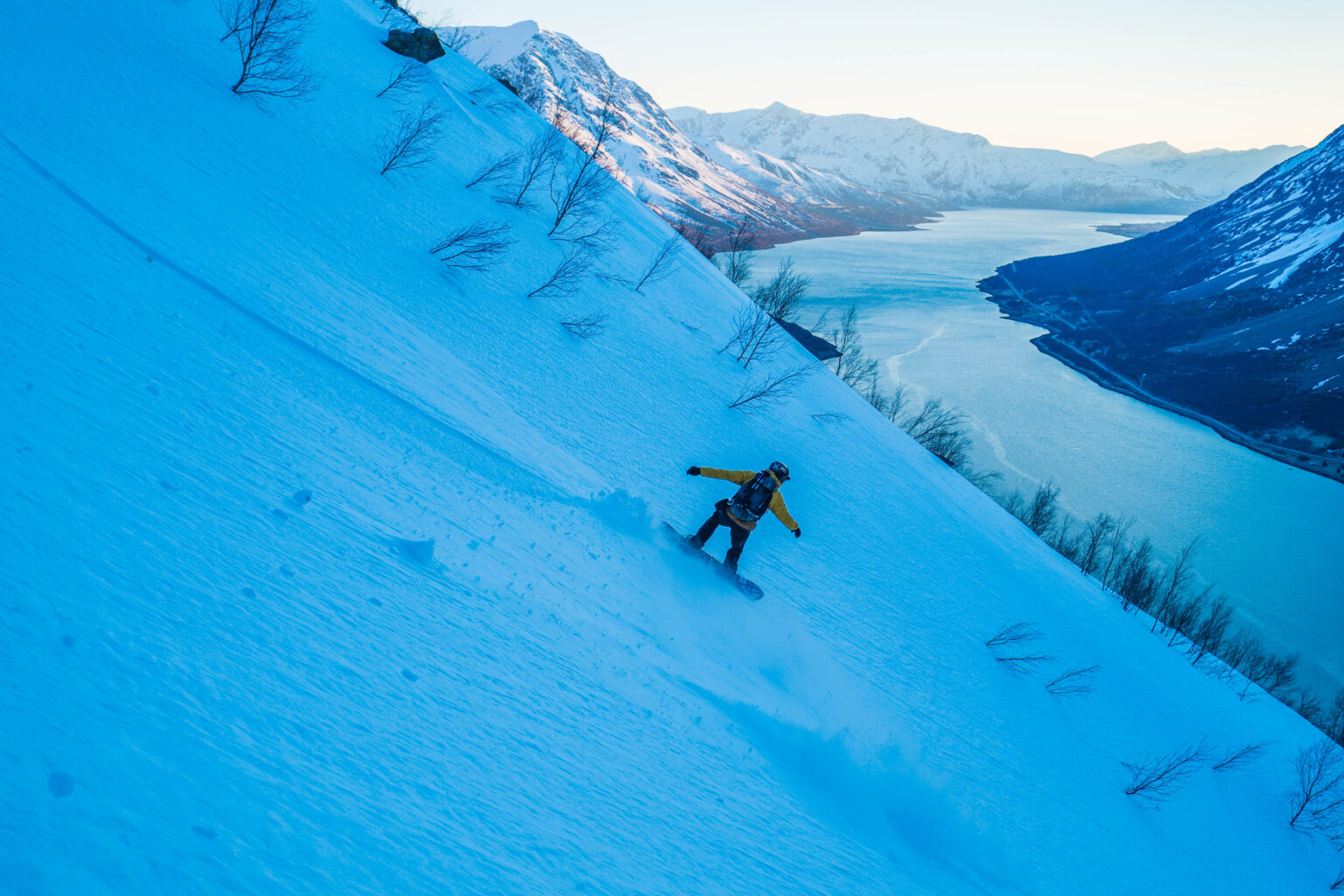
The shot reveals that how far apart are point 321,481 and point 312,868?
305 centimetres

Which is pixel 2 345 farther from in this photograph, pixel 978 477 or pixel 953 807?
pixel 978 477

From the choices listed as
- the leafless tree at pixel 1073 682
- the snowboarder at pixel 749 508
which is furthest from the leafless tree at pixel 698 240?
the leafless tree at pixel 1073 682

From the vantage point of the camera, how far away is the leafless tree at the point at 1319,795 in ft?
36.9

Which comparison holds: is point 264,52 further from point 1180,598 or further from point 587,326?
point 1180,598

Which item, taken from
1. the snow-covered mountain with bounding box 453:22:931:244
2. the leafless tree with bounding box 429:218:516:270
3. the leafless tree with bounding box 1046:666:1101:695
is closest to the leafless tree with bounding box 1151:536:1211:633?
the leafless tree with bounding box 1046:666:1101:695

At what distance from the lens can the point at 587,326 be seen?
36.9 feet

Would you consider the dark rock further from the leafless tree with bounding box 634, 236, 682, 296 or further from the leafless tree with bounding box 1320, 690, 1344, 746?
the leafless tree with bounding box 1320, 690, 1344, 746

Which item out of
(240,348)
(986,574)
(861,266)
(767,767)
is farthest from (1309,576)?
(861,266)

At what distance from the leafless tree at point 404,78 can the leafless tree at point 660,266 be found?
725cm

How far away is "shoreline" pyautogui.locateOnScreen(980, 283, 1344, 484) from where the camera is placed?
4366cm

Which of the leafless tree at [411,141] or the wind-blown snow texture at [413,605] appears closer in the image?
the wind-blown snow texture at [413,605]

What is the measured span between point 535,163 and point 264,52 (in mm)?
6919

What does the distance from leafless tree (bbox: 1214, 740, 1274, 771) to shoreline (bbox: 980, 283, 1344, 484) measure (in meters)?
45.9

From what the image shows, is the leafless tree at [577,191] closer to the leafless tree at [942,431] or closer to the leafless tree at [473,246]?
the leafless tree at [473,246]
